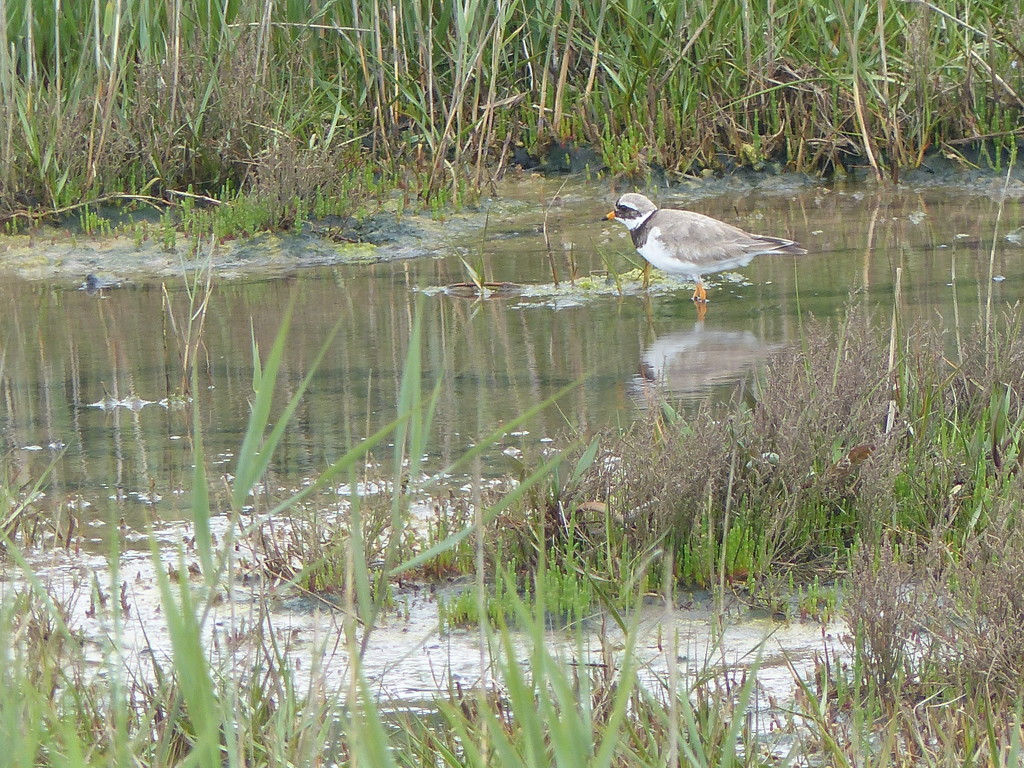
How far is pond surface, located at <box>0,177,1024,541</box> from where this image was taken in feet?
17.0

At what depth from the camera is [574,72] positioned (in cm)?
1030

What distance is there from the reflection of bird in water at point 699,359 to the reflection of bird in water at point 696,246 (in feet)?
2.15

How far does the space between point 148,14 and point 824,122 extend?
14.9 feet

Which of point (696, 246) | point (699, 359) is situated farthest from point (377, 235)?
point (699, 359)

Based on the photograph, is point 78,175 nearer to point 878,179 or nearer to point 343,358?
point 343,358

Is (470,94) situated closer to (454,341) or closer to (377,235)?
(377,235)

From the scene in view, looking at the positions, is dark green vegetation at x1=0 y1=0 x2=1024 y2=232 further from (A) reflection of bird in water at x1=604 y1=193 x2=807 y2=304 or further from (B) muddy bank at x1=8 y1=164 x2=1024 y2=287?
(A) reflection of bird in water at x1=604 y1=193 x2=807 y2=304

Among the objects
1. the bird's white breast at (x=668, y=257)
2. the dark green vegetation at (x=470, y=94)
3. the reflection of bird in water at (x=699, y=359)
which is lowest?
the reflection of bird in water at (x=699, y=359)

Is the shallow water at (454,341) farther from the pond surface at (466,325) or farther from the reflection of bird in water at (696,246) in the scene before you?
the reflection of bird in water at (696,246)

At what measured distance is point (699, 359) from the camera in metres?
6.25

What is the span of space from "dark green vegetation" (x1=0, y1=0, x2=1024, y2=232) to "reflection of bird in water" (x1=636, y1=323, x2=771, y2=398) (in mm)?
3066

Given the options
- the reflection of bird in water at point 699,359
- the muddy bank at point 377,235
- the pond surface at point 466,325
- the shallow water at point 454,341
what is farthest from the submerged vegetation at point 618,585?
the muddy bank at point 377,235

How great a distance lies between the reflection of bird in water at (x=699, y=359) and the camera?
5.83m

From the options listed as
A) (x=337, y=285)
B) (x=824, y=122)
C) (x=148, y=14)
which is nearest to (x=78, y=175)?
(x=148, y=14)
